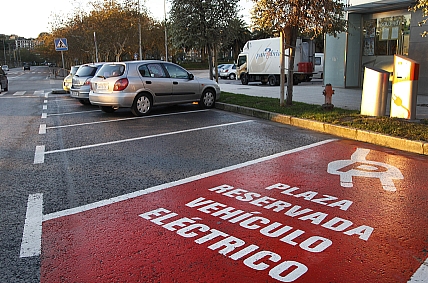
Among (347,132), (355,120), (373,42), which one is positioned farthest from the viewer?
(373,42)

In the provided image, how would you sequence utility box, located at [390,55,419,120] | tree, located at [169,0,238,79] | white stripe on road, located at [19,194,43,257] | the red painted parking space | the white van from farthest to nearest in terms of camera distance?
the white van, tree, located at [169,0,238,79], utility box, located at [390,55,419,120], white stripe on road, located at [19,194,43,257], the red painted parking space

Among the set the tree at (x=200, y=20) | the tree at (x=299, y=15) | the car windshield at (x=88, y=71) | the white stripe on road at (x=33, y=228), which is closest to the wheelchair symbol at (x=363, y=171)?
the white stripe on road at (x=33, y=228)

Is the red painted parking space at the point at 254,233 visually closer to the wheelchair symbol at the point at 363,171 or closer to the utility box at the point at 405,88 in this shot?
the wheelchair symbol at the point at 363,171

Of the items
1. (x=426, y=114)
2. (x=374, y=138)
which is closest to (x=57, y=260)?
(x=374, y=138)

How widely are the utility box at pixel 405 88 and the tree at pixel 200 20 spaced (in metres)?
9.02

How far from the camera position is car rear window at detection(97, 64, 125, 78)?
11258mm

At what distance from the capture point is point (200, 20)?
16.0 metres

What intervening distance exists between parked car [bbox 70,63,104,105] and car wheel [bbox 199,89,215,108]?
13.9ft

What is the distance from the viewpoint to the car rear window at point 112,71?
1126cm

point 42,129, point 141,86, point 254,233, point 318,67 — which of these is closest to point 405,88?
point 254,233

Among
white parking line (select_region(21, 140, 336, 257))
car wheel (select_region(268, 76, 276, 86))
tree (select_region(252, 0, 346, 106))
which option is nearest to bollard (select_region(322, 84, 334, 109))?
tree (select_region(252, 0, 346, 106))

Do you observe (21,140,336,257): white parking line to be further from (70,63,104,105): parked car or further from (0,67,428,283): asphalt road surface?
(70,63,104,105): parked car

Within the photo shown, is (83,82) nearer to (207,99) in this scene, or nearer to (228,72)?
(207,99)

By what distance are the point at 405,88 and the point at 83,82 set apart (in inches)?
416
